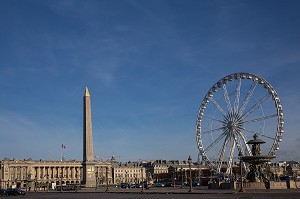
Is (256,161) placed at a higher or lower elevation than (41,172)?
higher

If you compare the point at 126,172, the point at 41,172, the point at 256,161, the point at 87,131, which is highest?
the point at 87,131

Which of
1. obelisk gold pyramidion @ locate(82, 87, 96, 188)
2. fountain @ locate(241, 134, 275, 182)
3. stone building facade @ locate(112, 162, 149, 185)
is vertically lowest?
stone building facade @ locate(112, 162, 149, 185)

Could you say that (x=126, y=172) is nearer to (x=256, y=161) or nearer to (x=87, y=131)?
(x=87, y=131)

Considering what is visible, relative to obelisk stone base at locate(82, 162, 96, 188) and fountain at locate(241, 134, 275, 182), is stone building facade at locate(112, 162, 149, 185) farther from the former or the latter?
fountain at locate(241, 134, 275, 182)

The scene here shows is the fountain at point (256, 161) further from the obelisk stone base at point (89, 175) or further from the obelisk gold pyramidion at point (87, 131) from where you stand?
the obelisk stone base at point (89, 175)

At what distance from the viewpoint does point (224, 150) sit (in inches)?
2527

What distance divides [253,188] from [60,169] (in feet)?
431

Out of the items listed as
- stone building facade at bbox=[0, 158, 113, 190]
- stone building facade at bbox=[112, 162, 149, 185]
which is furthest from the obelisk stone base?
stone building facade at bbox=[112, 162, 149, 185]

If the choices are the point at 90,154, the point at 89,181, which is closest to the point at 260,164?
the point at 90,154

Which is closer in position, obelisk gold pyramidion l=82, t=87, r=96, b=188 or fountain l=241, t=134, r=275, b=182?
fountain l=241, t=134, r=275, b=182

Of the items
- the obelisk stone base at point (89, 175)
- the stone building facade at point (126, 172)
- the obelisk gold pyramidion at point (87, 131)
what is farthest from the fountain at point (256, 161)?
the stone building facade at point (126, 172)

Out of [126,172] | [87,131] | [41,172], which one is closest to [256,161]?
[87,131]

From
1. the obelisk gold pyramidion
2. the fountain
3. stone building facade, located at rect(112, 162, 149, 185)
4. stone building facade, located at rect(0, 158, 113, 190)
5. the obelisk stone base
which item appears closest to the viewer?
the fountain

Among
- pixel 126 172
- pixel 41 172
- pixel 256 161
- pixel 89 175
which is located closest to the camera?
pixel 256 161
